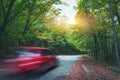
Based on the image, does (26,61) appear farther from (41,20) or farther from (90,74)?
(41,20)

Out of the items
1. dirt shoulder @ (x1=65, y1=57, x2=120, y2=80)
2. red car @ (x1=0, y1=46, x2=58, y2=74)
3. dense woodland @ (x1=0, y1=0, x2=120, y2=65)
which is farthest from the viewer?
dense woodland @ (x1=0, y1=0, x2=120, y2=65)

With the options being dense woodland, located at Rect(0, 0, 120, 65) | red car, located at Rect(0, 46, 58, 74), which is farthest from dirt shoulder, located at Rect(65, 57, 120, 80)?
dense woodland, located at Rect(0, 0, 120, 65)

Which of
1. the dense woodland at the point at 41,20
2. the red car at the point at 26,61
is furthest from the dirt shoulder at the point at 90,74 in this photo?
the dense woodland at the point at 41,20

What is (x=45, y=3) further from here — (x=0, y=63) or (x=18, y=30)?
(x=0, y=63)

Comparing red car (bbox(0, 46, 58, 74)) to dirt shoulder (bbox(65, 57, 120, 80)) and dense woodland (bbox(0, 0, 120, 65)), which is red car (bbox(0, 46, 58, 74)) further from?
dense woodland (bbox(0, 0, 120, 65))

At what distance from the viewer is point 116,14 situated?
73.7 ft

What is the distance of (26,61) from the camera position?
38.7 feet

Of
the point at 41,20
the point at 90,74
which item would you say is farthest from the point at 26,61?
the point at 41,20

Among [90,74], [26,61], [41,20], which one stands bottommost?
[90,74]

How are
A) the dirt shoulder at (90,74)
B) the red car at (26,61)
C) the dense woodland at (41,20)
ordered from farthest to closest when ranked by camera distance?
the dense woodland at (41,20), the dirt shoulder at (90,74), the red car at (26,61)

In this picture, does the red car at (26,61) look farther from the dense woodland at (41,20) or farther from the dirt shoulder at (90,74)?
the dense woodland at (41,20)

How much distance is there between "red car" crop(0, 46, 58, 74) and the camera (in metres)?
11.2

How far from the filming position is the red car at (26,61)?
11188 mm

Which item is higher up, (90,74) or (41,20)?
(41,20)
